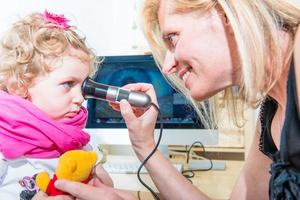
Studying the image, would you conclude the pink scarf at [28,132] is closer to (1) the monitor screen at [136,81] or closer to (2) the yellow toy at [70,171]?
(2) the yellow toy at [70,171]

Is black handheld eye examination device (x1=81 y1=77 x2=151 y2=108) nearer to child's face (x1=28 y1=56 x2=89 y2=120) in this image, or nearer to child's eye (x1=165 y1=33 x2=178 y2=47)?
child's face (x1=28 y1=56 x2=89 y2=120)

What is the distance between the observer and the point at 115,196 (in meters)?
0.77

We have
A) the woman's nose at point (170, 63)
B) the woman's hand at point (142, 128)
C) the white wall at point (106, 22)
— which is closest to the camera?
the woman's nose at point (170, 63)

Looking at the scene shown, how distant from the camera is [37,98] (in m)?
0.90

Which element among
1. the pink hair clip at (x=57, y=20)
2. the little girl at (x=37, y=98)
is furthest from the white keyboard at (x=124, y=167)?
the pink hair clip at (x=57, y=20)

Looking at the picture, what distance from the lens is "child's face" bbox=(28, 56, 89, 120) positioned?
89 cm

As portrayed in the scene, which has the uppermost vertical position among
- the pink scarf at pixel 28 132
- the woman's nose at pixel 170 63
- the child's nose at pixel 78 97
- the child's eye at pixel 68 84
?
the woman's nose at pixel 170 63

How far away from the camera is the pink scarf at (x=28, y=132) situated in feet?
2.71

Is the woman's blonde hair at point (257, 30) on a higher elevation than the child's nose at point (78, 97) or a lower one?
higher

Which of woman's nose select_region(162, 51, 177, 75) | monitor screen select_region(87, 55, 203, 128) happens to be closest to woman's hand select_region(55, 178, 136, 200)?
woman's nose select_region(162, 51, 177, 75)

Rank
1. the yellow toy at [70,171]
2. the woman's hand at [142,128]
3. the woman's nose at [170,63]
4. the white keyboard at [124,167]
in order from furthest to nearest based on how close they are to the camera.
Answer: the white keyboard at [124,167]
the woman's hand at [142,128]
the woman's nose at [170,63]
the yellow toy at [70,171]

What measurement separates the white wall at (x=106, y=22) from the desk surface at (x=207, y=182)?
744mm

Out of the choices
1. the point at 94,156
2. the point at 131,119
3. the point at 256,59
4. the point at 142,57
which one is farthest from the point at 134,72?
the point at 256,59

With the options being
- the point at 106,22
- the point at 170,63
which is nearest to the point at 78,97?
the point at 170,63
